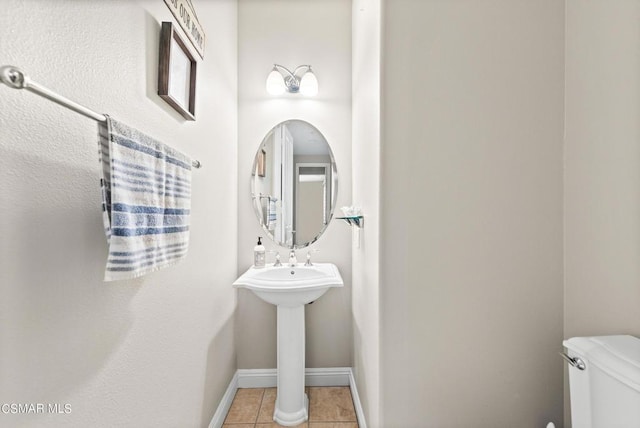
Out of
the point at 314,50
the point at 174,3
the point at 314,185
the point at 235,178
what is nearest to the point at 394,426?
the point at 314,185

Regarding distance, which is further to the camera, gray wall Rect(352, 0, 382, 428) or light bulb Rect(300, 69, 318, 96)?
light bulb Rect(300, 69, 318, 96)

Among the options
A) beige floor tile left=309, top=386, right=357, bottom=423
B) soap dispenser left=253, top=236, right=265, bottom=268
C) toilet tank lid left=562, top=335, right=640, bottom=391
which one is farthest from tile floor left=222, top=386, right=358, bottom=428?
toilet tank lid left=562, top=335, right=640, bottom=391

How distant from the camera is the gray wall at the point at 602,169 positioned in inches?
36.6

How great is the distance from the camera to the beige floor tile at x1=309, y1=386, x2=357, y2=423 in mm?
1667

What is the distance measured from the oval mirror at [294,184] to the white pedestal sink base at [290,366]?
1.71 ft

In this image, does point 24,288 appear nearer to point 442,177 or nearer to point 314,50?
point 442,177

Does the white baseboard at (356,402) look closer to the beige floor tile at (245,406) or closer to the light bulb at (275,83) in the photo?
the beige floor tile at (245,406)

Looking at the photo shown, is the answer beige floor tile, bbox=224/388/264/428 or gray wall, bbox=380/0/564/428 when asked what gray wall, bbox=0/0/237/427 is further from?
gray wall, bbox=380/0/564/428

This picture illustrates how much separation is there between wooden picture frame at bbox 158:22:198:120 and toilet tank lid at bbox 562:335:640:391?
61.5 inches

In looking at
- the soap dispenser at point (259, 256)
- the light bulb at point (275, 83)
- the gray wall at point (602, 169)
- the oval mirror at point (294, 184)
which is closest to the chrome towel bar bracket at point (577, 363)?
the gray wall at point (602, 169)

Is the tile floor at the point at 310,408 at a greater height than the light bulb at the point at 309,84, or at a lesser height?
lesser

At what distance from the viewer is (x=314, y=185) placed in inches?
80.6

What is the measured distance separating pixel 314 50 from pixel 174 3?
111cm

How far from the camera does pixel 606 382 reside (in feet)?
2.68
